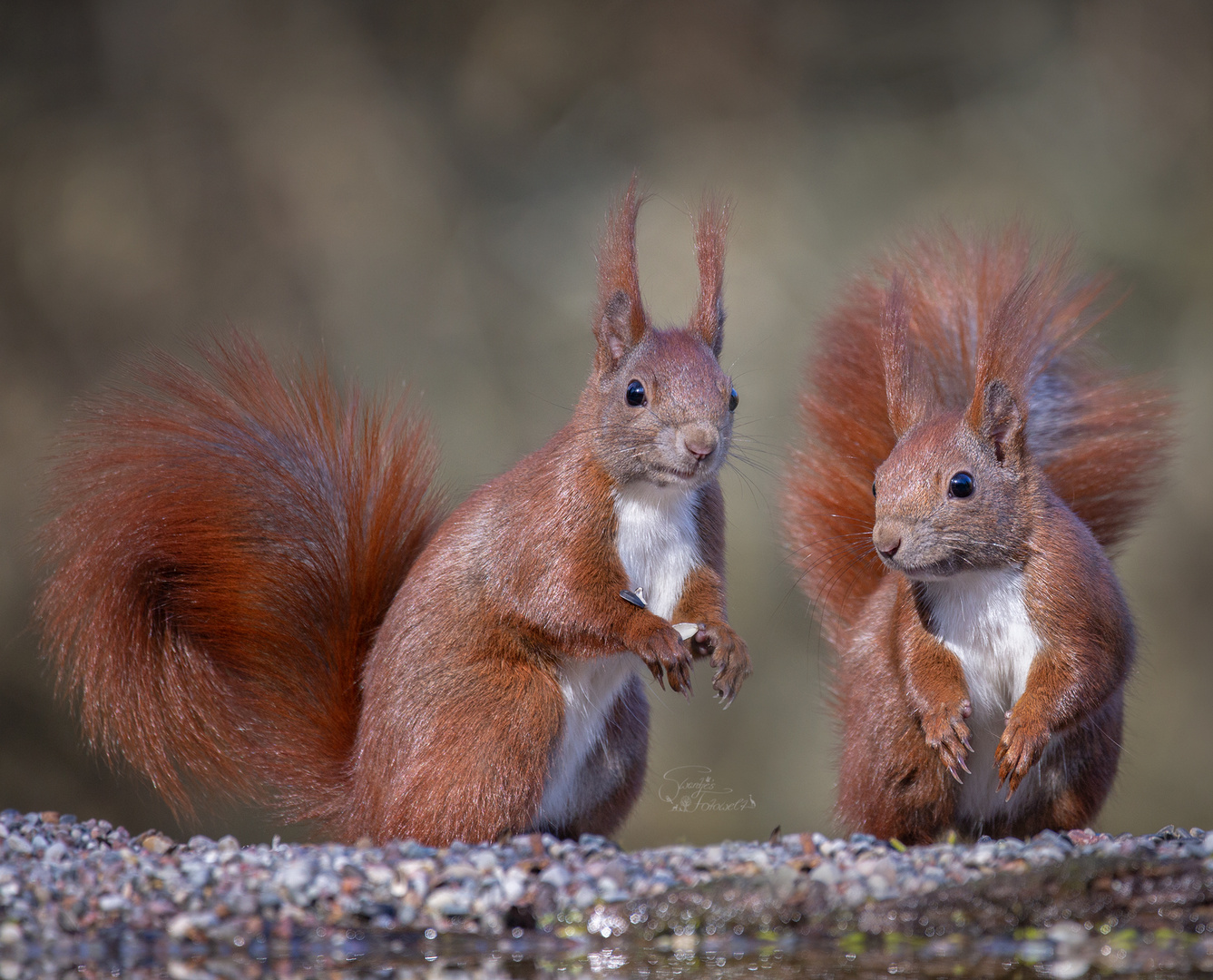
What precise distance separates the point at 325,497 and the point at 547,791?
0.54 m

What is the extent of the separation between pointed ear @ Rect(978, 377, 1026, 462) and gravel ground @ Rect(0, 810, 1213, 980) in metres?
0.50

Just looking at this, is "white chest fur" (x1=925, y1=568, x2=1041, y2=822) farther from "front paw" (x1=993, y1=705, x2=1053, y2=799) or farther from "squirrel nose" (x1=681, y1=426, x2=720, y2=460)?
"squirrel nose" (x1=681, y1=426, x2=720, y2=460)

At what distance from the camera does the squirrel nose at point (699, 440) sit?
4.93ft

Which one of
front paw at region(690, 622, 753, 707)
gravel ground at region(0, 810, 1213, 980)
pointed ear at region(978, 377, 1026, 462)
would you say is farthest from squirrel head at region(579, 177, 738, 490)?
gravel ground at region(0, 810, 1213, 980)

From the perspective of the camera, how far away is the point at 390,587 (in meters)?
1.89

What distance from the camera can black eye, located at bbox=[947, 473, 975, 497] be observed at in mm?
1573

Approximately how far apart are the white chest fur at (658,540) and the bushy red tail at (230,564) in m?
0.43

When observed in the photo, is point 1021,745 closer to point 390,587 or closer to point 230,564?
point 390,587

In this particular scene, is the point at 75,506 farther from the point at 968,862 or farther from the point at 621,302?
the point at 968,862

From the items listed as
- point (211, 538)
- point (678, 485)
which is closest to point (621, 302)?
point (678, 485)

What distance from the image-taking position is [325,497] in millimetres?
1851

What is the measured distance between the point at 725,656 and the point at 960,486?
1.17 feet

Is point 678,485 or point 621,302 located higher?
point 621,302

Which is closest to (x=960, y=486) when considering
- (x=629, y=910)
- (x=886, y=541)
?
(x=886, y=541)
